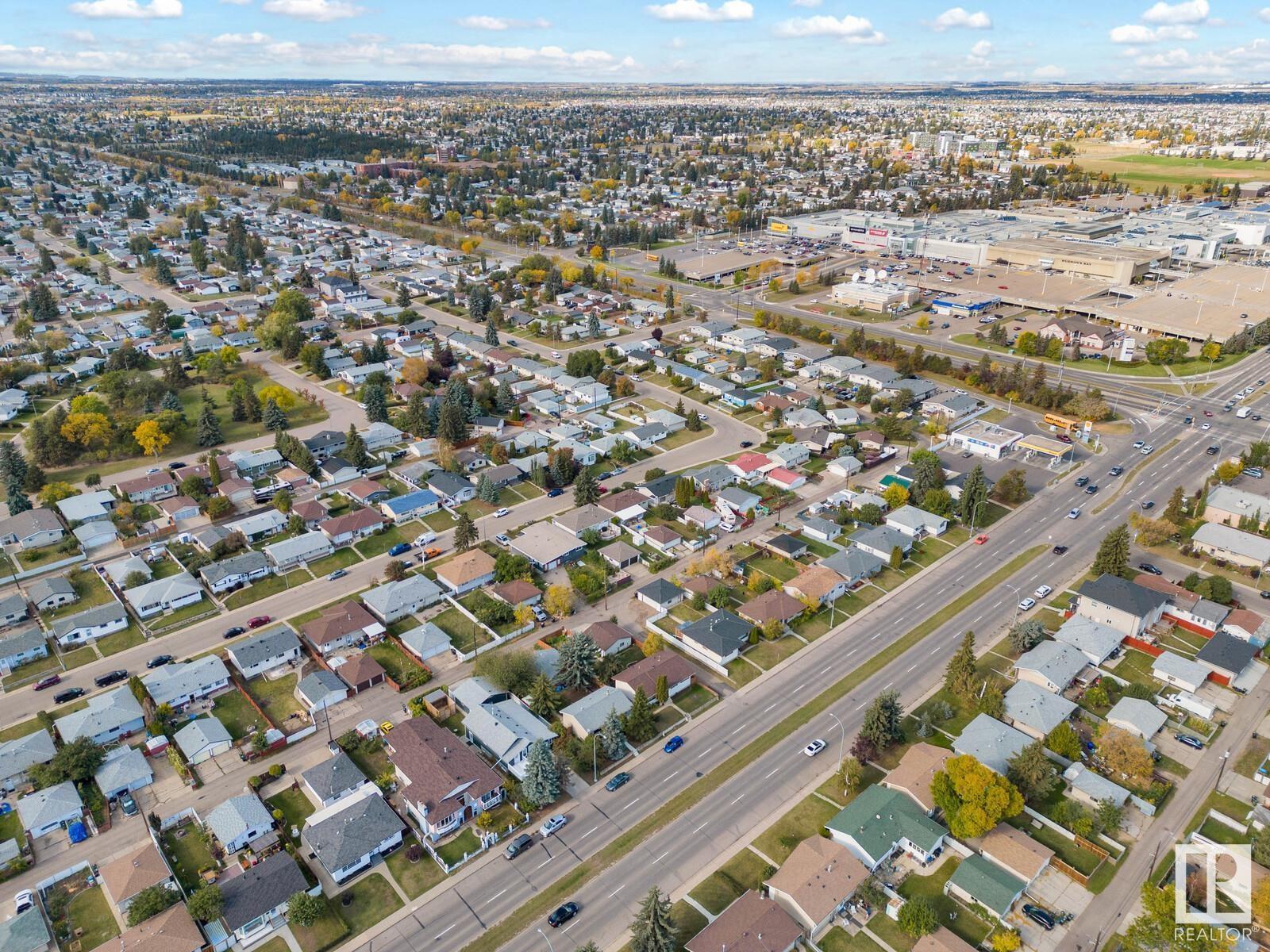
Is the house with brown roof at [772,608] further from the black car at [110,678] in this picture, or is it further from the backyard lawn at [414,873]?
the black car at [110,678]

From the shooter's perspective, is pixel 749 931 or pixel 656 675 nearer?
pixel 749 931

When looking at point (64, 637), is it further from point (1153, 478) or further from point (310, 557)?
point (1153, 478)

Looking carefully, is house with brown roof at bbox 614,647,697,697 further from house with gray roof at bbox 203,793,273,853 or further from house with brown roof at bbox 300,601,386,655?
house with gray roof at bbox 203,793,273,853

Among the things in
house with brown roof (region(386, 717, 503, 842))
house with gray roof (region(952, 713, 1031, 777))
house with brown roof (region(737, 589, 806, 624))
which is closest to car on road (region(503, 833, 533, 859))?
house with brown roof (region(386, 717, 503, 842))

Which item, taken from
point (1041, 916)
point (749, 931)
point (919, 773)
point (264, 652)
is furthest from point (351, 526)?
point (1041, 916)

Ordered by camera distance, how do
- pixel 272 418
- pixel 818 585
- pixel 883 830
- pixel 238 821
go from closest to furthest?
pixel 883 830, pixel 238 821, pixel 818 585, pixel 272 418

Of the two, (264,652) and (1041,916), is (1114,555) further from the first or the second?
(264,652)
